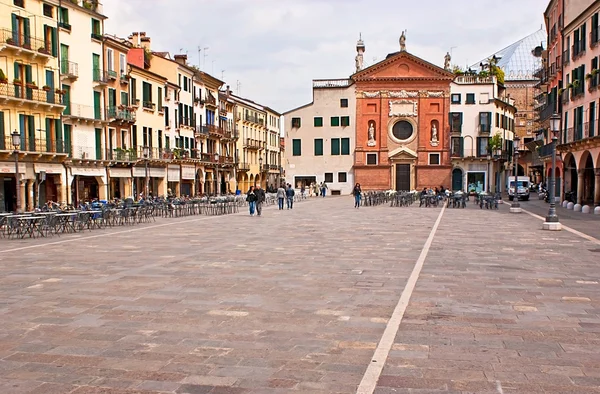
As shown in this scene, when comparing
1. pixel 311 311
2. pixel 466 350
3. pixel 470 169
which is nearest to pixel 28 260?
pixel 311 311

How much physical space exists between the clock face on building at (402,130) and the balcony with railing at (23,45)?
134 ft

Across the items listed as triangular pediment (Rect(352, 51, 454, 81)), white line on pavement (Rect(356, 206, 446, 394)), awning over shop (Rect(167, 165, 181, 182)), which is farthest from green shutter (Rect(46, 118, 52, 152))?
triangular pediment (Rect(352, 51, 454, 81))

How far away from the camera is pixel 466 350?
6.00 metres

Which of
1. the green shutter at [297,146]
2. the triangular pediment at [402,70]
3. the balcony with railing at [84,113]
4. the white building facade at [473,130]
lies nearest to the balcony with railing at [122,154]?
the balcony with railing at [84,113]

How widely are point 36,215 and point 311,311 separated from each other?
14.8 m

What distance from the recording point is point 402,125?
63.2 m

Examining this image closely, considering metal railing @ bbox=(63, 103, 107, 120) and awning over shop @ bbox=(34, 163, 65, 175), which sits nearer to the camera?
awning over shop @ bbox=(34, 163, 65, 175)

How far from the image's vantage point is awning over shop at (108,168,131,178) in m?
37.7

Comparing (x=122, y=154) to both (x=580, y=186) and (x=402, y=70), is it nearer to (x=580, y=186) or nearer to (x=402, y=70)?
(x=580, y=186)

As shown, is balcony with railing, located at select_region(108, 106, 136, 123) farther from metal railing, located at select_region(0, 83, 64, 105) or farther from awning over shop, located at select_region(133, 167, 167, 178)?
metal railing, located at select_region(0, 83, 64, 105)

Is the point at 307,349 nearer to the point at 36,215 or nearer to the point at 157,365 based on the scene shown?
the point at 157,365

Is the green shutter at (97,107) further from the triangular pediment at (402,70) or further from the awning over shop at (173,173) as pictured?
the triangular pediment at (402,70)

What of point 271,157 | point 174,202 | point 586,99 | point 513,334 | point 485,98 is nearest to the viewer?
point 513,334

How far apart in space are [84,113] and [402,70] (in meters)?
38.7
